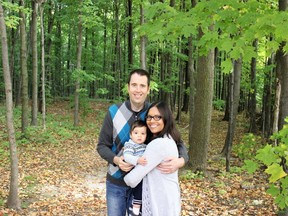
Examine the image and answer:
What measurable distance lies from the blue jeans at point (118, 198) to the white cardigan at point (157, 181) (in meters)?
0.35

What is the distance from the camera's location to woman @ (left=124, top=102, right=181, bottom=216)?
8.94 feet

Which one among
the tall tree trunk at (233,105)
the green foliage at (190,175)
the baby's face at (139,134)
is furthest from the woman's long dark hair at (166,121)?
the tall tree trunk at (233,105)

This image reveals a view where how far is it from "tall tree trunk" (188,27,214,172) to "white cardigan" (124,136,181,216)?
20.7 feet

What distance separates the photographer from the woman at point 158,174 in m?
2.72

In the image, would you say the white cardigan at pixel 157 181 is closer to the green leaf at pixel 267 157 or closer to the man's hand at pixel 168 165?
the man's hand at pixel 168 165

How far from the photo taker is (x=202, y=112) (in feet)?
29.5

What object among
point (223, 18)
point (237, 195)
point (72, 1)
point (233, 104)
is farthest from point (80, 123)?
point (223, 18)

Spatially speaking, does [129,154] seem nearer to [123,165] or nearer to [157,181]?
[123,165]

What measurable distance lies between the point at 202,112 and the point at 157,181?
6424mm

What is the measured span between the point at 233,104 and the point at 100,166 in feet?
16.7

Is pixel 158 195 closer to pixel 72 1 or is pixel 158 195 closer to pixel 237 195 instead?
pixel 237 195

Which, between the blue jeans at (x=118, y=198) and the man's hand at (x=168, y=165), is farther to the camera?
the blue jeans at (x=118, y=198)

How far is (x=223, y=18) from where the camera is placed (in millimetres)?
3795

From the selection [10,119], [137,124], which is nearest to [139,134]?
[137,124]
